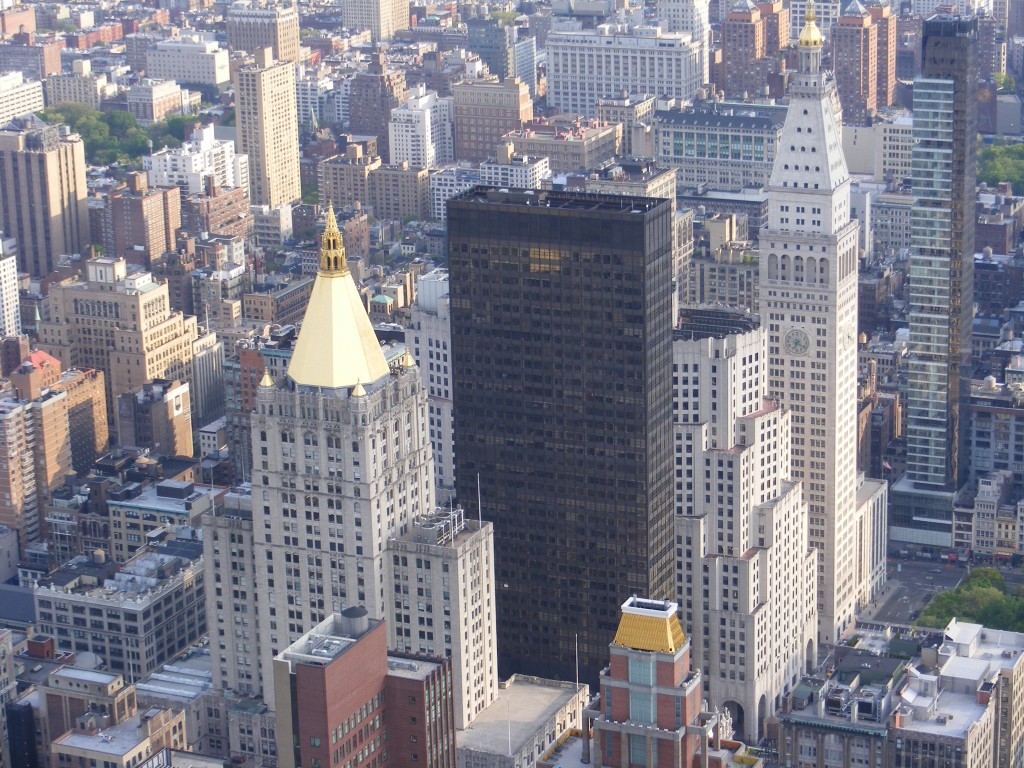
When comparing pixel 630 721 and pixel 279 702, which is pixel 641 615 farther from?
pixel 279 702

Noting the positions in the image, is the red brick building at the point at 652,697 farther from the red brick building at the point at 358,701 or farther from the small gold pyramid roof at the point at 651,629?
the red brick building at the point at 358,701

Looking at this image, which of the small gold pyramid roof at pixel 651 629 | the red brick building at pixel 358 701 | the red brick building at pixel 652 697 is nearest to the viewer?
the red brick building at pixel 358 701

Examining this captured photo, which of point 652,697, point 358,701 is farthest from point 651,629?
point 358,701

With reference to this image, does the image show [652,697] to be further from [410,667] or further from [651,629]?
[410,667]

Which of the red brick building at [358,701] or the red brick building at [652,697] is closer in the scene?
the red brick building at [358,701]

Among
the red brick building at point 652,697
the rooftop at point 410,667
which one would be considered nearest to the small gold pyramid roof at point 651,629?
the red brick building at point 652,697

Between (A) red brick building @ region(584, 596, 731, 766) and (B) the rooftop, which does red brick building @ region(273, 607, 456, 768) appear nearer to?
(B) the rooftop

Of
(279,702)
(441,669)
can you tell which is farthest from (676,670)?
(279,702)

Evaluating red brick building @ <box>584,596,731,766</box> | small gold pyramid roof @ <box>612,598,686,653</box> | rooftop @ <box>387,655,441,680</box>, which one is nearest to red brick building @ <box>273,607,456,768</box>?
rooftop @ <box>387,655,441,680</box>

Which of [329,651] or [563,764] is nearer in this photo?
[329,651]
